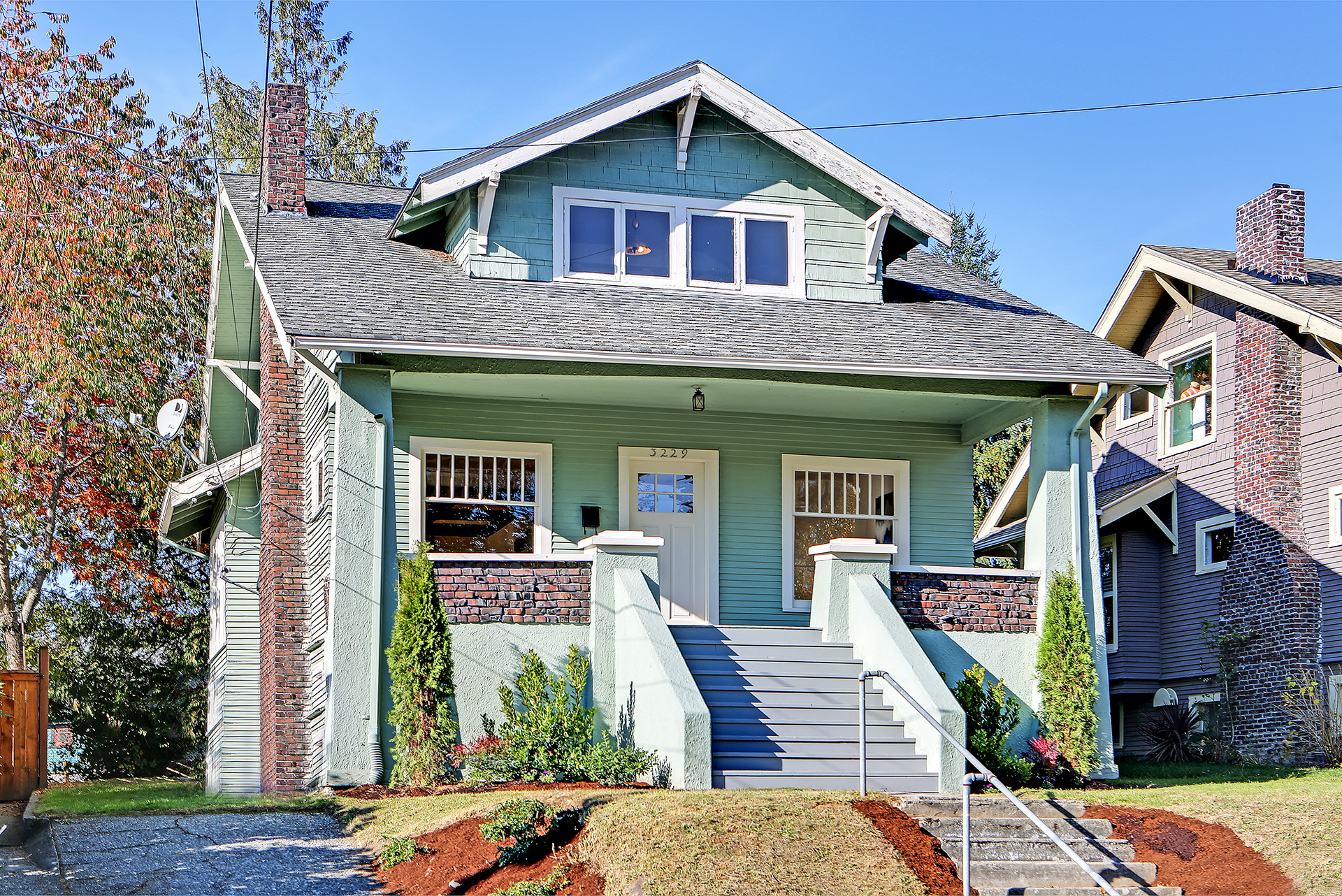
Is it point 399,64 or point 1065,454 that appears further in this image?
point 399,64

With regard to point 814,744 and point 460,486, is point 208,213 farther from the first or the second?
point 814,744

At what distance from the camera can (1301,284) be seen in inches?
791

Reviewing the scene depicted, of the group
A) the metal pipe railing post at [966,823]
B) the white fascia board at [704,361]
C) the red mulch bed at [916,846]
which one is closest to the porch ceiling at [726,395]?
the white fascia board at [704,361]

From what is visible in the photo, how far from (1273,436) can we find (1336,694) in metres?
3.68

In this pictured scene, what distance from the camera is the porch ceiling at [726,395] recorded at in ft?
43.4

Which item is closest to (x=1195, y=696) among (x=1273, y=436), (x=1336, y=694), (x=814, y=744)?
(x=1336, y=694)

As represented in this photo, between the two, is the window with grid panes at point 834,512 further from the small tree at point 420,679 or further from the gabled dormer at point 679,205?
the small tree at point 420,679

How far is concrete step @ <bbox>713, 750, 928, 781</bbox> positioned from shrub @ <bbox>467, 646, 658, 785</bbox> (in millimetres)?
618

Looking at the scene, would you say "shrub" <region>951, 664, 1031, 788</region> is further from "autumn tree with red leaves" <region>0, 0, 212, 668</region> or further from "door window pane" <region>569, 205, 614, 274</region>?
"autumn tree with red leaves" <region>0, 0, 212, 668</region>

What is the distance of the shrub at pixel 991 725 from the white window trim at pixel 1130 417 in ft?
36.4

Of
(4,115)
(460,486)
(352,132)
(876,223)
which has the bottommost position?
(460,486)

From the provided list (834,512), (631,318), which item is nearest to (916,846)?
(631,318)

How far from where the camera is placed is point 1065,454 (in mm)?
13664

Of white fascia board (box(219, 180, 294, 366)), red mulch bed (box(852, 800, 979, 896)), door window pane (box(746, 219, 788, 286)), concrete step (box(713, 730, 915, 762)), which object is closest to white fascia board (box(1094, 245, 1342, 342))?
door window pane (box(746, 219, 788, 286))
